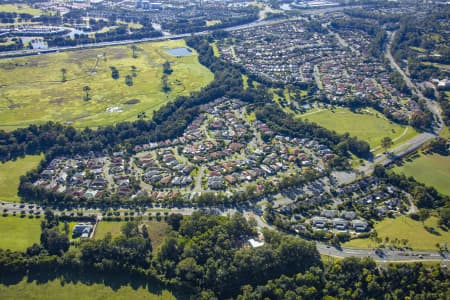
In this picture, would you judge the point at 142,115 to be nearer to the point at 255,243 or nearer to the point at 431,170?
Result: the point at 255,243

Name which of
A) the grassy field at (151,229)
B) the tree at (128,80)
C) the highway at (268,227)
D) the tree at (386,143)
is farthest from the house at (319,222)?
the tree at (128,80)

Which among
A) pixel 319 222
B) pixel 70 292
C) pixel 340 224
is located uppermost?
pixel 319 222

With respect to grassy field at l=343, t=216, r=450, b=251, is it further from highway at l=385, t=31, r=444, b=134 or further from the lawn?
highway at l=385, t=31, r=444, b=134

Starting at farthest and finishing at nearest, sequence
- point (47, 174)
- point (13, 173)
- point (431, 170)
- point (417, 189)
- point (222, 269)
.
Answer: point (431, 170)
point (13, 173)
point (47, 174)
point (417, 189)
point (222, 269)

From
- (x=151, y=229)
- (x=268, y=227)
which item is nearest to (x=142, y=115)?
(x=151, y=229)

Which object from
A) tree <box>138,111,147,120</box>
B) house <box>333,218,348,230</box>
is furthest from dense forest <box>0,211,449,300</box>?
tree <box>138,111,147,120</box>

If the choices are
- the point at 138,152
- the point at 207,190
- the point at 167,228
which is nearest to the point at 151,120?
the point at 138,152

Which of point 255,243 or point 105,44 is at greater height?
point 105,44

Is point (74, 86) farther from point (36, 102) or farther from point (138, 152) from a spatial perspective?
point (138, 152)
